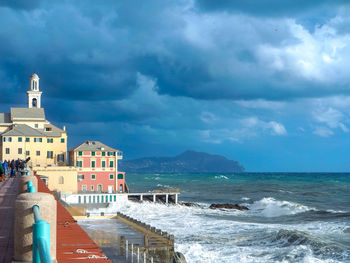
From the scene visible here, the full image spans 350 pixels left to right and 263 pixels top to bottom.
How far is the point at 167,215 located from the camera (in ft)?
163

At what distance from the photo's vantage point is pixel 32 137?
62719mm

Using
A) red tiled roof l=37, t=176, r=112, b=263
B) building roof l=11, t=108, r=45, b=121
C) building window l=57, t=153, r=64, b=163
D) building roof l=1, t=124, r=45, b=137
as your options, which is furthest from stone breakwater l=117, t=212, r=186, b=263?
building roof l=11, t=108, r=45, b=121

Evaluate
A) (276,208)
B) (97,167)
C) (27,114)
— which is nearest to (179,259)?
(97,167)

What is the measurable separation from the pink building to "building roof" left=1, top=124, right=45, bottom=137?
5.65m

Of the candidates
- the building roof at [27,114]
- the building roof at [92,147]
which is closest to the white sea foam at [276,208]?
the building roof at [92,147]

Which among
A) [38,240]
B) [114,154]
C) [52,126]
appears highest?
[52,126]

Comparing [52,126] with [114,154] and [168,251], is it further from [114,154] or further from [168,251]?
[168,251]

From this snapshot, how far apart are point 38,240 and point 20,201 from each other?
1465 millimetres

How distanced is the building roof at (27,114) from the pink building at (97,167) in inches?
366

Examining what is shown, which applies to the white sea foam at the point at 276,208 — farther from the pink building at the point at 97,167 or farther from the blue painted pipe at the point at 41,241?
the blue painted pipe at the point at 41,241

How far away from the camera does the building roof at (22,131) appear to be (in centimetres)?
6161

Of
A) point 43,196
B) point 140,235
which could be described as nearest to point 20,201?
point 43,196

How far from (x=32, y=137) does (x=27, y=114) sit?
746 cm

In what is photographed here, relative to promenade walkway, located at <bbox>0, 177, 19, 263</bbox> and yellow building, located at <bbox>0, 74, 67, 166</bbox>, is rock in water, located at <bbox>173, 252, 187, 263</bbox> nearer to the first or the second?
promenade walkway, located at <bbox>0, 177, 19, 263</bbox>
